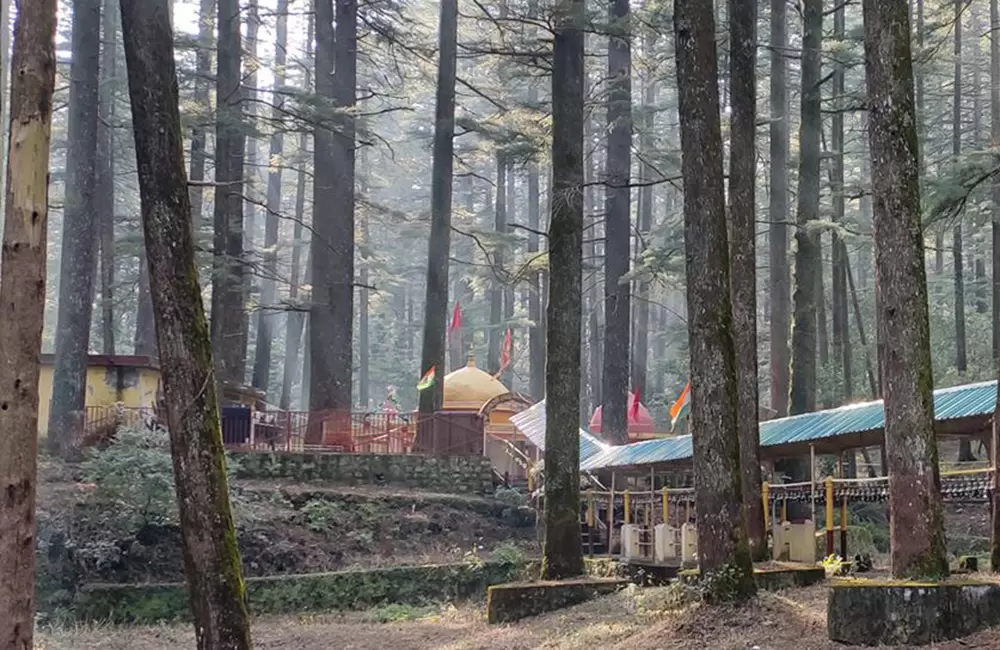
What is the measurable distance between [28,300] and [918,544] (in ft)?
24.4

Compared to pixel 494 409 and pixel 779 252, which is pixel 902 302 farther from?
pixel 494 409

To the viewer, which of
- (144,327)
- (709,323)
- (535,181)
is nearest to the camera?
(709,323)

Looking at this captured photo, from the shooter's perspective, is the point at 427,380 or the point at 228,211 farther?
the point at 427,380

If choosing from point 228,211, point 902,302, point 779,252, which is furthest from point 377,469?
point 902,302

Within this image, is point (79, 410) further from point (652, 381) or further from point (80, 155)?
point (652, 381)

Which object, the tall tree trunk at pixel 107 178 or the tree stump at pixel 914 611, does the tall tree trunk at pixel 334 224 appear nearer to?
the tall tree trunk at pixel 107 178

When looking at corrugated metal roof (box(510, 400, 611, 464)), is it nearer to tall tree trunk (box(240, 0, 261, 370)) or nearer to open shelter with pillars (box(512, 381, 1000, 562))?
open shelter with pillars (box(512, 381, 1000, 562))

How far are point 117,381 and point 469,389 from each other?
1311 cm

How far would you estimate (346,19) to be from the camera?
26.3 m

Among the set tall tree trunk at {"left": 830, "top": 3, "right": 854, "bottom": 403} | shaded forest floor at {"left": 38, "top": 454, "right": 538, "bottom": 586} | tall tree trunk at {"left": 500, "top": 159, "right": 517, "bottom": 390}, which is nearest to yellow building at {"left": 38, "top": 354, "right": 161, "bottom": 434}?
shaded forest floor at {"left": 38, "top": 454, "right": 538, "bottom": 586}

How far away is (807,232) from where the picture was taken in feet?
67.8

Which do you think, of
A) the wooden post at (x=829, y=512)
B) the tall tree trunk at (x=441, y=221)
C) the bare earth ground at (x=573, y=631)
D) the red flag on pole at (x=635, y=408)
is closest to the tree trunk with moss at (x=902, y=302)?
the bare earth ground at (x=573, y=631)

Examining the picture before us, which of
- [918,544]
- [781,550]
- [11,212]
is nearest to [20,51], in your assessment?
[11,212]

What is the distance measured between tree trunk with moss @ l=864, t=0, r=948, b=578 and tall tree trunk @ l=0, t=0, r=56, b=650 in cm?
691
